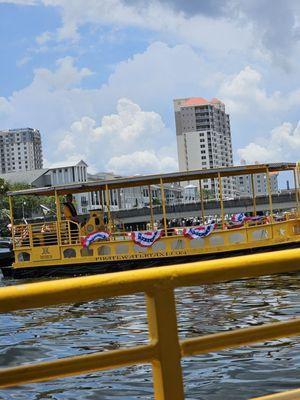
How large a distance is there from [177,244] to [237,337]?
17.6 m

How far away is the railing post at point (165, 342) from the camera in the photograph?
2164 millimetres

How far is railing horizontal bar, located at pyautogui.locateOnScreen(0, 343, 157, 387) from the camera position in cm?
202

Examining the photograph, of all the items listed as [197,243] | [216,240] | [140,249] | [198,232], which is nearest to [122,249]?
[140,249]

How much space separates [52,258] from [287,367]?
51.8 feet

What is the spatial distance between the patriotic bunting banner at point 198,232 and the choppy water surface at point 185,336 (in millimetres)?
4632

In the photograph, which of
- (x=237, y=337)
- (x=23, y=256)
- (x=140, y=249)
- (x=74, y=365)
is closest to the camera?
(x=74, y=365)

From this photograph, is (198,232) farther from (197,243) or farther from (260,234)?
(260,234)

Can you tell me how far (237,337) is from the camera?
2.31 meters

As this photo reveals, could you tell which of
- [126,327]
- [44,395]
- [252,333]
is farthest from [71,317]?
[252,333]

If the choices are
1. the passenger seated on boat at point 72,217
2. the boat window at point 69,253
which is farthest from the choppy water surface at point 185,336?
the passenger seated on boat at point 72,217

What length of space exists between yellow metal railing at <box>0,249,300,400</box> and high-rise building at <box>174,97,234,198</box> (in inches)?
6463

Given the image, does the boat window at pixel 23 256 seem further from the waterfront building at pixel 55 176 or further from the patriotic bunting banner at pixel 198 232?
the waterfront building at pixel 55 176

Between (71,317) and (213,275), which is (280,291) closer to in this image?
(71,317)

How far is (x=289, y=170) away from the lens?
19.8 m
